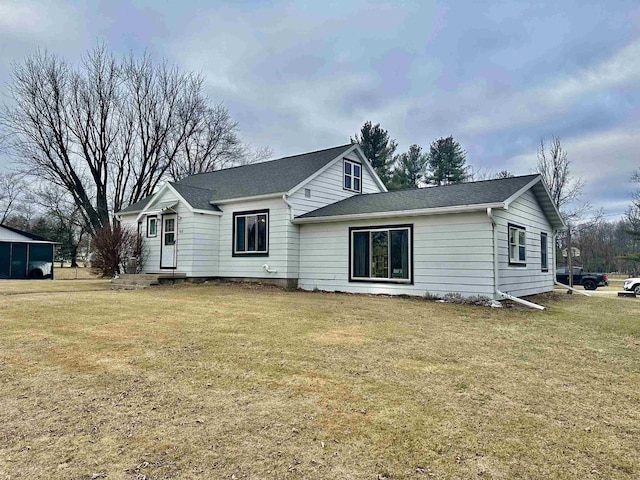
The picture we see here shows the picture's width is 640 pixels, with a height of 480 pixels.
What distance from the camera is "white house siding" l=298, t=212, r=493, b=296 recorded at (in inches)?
409

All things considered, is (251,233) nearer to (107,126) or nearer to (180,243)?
(180,243)

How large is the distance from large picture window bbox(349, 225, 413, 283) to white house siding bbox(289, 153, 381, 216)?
91.5 inches

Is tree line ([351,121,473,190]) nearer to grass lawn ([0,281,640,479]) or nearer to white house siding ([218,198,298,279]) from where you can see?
white house siding ([218,198,298,279])

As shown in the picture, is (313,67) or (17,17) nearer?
(17,17)

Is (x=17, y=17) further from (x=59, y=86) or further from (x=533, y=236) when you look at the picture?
(x=533, y=236)

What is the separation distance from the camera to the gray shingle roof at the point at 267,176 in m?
14.5

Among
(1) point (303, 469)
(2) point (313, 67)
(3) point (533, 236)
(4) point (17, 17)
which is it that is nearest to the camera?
(1) point (303, 469)

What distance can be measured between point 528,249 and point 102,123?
2397 cm

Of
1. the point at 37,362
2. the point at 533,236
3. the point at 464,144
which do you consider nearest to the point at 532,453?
the point at 37,362

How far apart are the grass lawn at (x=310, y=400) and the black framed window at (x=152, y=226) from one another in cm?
927

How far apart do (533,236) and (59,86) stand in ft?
84.6

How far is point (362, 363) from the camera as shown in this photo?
15.1ft

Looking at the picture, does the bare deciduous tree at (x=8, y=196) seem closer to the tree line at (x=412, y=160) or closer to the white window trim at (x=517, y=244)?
the tree line at (x=412, y=160)

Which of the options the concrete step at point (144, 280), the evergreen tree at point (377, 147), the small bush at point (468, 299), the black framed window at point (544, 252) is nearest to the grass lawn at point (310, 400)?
the small bush at point (468, 299)
